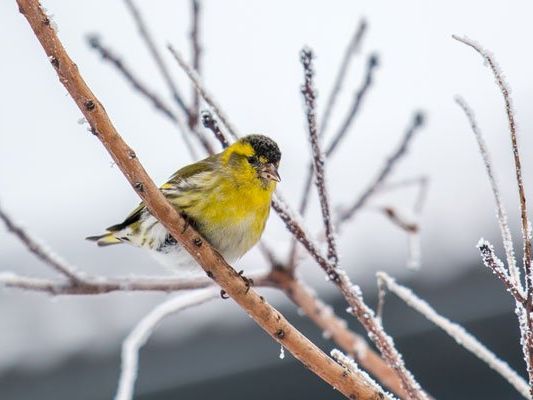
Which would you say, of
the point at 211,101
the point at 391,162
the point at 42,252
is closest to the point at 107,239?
the point at 42,252

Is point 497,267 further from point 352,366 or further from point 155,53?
point 155,53

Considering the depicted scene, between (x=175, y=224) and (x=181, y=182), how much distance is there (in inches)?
36.0

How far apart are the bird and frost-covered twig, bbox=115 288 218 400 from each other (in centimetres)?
23

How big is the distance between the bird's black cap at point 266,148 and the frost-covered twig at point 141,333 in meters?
0.52

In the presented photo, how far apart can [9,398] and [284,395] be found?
1396 millimetres

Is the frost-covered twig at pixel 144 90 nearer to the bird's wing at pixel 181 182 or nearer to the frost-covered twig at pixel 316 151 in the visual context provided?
the bird's wing at pixel 181 182

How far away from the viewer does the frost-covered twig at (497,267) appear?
110cm

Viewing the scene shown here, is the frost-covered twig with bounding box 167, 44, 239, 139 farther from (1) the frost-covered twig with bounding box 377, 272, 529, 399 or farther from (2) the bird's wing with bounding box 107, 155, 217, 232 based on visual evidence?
(2) the bird's wing with bounding box 107, 155, 217, 232

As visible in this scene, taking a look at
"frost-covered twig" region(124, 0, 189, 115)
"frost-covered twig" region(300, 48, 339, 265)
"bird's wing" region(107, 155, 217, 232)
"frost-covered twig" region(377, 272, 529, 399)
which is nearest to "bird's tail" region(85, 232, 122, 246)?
"bird's wing" region(107, 155, 217, 232)

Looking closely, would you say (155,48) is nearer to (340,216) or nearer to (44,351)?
(340,216)

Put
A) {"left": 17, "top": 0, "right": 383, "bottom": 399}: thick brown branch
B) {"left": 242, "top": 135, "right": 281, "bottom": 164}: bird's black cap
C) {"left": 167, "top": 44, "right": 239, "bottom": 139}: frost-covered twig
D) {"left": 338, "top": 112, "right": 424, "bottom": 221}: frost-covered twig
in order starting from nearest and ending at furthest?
{"left": 17, "top": 0, "right": 383, "bottom": 399}: thick brown branch → {"left": 167, "top": 44, "right": 239, "bottom": 139}: frost-covered twig → {"left": 338, "top": 112, "right": 424, "bottom": 221}: frost-covered twig → {"left": 242, "top": 135, "right": 281, "bottom": 164}: bird's black cap

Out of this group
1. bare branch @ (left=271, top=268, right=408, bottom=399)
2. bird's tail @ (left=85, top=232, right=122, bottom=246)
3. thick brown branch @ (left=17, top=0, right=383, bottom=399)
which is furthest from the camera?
bird's tail @ (left=85, top=232, right=122, bottom=246)

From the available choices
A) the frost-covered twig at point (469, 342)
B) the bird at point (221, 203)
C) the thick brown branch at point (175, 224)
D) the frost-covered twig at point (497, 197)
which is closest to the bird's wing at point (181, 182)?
the bird at point (221, 203)

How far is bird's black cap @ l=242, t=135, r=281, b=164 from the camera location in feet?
7.91
